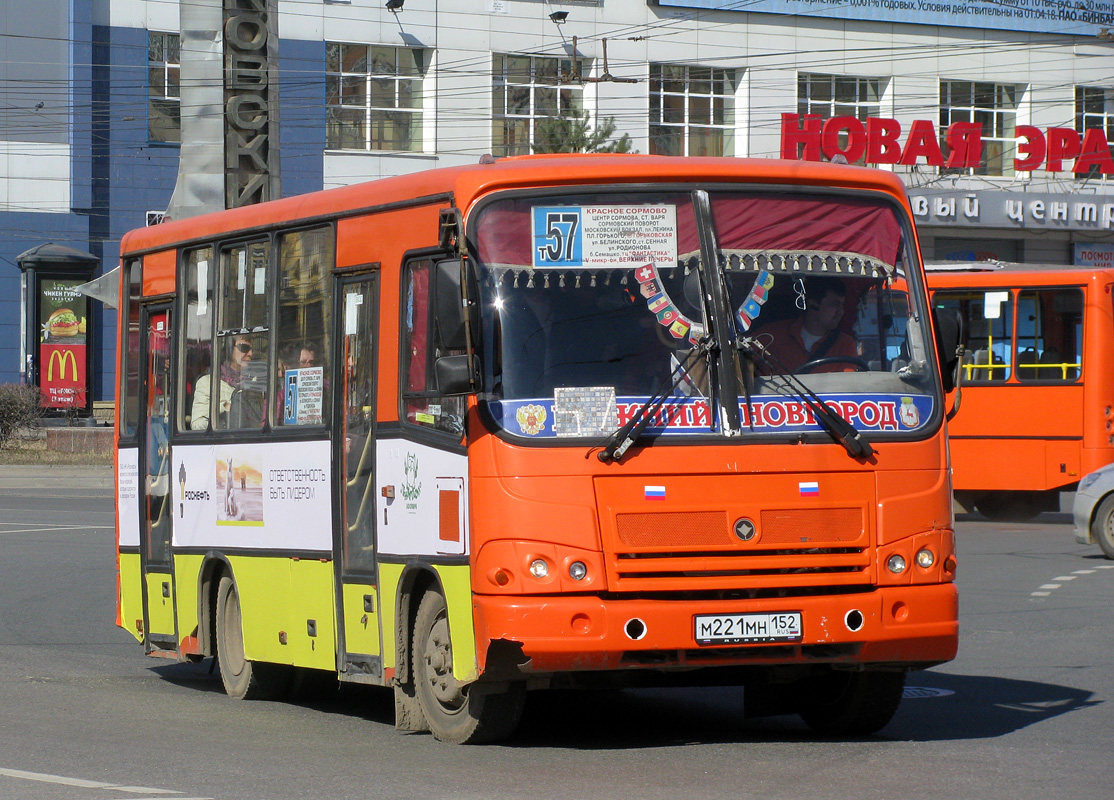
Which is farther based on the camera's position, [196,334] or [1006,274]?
[1006,274]

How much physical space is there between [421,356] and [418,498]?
2.13 ft

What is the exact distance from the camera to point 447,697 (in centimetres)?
810

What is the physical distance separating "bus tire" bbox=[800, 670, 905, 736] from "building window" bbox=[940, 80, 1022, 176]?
44.0 metres

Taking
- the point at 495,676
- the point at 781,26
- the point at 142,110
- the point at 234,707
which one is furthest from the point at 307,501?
the point at 781,26

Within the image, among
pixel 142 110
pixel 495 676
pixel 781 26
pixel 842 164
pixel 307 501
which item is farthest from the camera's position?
pixel 781 26

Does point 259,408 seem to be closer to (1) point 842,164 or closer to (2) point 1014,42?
(1) point 842,164

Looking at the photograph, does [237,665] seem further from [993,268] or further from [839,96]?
[839,96]

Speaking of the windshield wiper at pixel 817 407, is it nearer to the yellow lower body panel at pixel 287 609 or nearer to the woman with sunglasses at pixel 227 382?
the yellow lower body panel at pixel 287 609

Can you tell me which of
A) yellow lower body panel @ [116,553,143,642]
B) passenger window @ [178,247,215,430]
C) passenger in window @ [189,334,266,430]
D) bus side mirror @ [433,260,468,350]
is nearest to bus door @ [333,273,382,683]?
passenger in window @ [189,334,266,430]

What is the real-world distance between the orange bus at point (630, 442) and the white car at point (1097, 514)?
1047cm

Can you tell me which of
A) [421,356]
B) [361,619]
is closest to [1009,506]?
[361,619]

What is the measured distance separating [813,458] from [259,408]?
3.44 meters

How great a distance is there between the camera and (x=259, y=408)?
990cm

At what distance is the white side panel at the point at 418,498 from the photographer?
25.7ft
